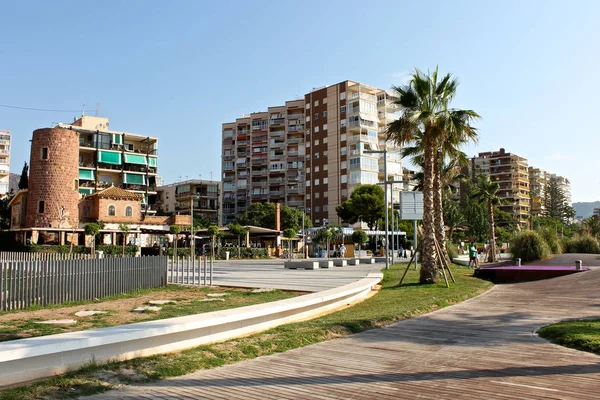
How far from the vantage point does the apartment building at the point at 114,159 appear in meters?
77.0

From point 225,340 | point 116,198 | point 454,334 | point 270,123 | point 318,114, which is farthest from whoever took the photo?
point 270,123

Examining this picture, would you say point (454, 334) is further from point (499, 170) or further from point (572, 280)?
point (499, 170)

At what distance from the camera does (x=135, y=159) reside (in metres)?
82.4

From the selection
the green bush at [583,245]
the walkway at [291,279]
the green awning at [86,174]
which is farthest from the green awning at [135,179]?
the green bush at [583,245]

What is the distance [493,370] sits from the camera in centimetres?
633

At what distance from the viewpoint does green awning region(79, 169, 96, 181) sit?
7581cm

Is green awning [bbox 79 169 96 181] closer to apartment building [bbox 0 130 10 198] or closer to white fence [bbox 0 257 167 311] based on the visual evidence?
apartment building [bbox 0 130 10 198]

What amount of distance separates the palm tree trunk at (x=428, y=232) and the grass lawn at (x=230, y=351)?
4.46 metres

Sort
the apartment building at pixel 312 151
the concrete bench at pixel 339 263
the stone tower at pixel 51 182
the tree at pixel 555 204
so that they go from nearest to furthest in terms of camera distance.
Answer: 1. the concrete bench at pixel 339 263
2. the stone tower at pixel 51 182
3. the apartment building at pixel 312 151
4. the tree at pixel 555 204

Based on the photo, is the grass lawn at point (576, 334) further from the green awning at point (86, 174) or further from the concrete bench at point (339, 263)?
the green awning at point (86, 174)

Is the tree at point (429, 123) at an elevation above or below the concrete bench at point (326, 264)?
above

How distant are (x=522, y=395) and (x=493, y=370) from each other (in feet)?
3.71

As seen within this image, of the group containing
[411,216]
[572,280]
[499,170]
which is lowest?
[572,280]

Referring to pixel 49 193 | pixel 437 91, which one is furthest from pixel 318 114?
pixel 437 91
